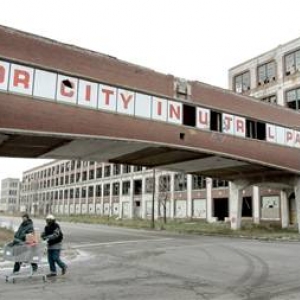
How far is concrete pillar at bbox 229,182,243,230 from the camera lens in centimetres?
3703

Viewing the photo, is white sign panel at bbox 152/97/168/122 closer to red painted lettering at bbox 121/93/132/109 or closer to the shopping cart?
red painted lettering at bbox 121/93/132/109

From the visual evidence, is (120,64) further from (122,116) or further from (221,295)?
(221,295)

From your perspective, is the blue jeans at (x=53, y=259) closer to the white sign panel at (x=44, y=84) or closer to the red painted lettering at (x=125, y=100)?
the white sign panel at (x=44, y=84)

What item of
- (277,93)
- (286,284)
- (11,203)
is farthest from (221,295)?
(11,203)

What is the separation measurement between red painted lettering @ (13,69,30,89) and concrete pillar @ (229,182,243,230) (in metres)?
23.0

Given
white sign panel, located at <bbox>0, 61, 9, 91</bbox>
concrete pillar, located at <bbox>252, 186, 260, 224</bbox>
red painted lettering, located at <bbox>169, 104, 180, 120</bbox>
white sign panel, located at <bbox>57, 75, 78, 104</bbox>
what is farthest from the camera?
concrete pillar, located at <bbox>252, 186, 260, 224</bbox>

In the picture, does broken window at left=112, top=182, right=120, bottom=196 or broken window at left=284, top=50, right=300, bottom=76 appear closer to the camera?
broken window at left=284, top=50, right=300, bottom=76

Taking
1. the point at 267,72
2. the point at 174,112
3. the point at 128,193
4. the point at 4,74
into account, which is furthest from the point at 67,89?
the point at 128,193

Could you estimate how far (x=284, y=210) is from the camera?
42469 millimetres

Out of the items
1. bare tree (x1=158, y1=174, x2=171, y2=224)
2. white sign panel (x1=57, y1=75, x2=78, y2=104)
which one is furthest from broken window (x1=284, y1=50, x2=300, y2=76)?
white sign panel (x1=57, y1=75, x2=78, y2=104)

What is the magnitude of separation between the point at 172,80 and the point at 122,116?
5.03m

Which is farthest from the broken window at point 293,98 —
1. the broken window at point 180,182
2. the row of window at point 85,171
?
the row of window at point 85,171

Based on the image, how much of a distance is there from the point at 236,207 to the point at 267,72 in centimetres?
1933

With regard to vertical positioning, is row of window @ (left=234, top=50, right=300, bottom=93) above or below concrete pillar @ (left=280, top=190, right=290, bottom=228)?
above
